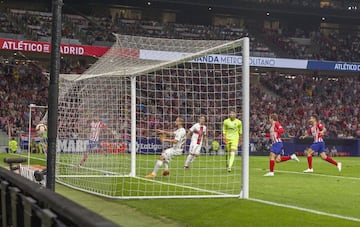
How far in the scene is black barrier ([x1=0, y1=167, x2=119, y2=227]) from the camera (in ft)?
10.5

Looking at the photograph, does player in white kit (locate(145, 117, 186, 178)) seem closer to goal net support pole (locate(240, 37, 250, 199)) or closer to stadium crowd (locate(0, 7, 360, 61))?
goal net support pole (locate(240, 37, 250, 199))

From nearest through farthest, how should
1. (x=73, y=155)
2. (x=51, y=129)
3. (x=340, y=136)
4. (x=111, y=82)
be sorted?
(x=51, y=129), (x=111, y=82), (x=73, y=155), (x=340, y=136)

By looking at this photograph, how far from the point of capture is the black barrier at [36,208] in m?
3.20

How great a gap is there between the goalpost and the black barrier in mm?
5498

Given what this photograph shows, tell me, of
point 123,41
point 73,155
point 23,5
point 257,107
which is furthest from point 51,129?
point 23,5

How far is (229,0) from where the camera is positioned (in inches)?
1950

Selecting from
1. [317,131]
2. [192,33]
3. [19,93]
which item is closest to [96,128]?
[317,131]

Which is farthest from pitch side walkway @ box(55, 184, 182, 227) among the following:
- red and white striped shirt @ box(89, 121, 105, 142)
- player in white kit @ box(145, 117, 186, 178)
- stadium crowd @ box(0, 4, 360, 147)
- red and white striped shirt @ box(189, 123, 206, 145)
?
stadium crowd @ box(0, 4, 360, 147)

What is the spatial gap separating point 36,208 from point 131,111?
39.6ft

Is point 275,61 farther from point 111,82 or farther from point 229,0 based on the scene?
point 111,82

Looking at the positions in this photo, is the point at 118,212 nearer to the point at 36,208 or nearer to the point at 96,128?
the point at 36,208

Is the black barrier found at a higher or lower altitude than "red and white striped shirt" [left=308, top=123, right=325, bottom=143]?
lower

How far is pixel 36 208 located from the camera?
4.19m

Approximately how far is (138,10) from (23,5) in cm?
947
